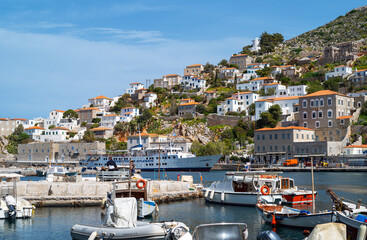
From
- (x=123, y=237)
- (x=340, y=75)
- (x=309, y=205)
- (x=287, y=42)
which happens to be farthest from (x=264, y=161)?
(x=287, y=42)

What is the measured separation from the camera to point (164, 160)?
70625mm

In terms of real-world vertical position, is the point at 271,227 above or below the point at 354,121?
below

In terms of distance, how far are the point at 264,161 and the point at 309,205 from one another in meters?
44.2

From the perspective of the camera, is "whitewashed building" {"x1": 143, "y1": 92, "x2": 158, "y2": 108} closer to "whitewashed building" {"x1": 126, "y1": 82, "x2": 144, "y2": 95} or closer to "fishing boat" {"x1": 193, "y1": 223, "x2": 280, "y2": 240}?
"whitewashed building" {"x1": 126, "y1": 82, "x2": 144, "y2": 95}

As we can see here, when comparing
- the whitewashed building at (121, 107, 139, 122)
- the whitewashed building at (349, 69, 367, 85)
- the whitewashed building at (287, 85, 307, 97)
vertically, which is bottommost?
the whitewashed building at (121, 107, 139, 122)

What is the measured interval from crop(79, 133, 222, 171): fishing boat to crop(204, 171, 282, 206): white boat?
35.9 meters

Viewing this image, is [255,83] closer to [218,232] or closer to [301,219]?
[301,219]

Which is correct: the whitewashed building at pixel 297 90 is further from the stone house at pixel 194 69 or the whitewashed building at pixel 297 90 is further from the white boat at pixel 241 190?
the white boat at pixel 241 190

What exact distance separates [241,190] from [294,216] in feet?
26.4

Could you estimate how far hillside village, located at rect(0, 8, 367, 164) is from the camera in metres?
67.1

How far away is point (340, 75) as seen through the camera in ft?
278

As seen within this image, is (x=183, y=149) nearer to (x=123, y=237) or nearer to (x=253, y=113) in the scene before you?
(x=253, y=113)

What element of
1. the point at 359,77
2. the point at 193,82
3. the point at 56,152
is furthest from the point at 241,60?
the point at 56,152

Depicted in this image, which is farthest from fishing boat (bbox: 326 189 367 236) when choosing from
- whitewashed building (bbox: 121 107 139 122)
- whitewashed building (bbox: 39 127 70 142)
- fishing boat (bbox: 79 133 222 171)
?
whitewashed building (bbox: 39 127 70 142)
